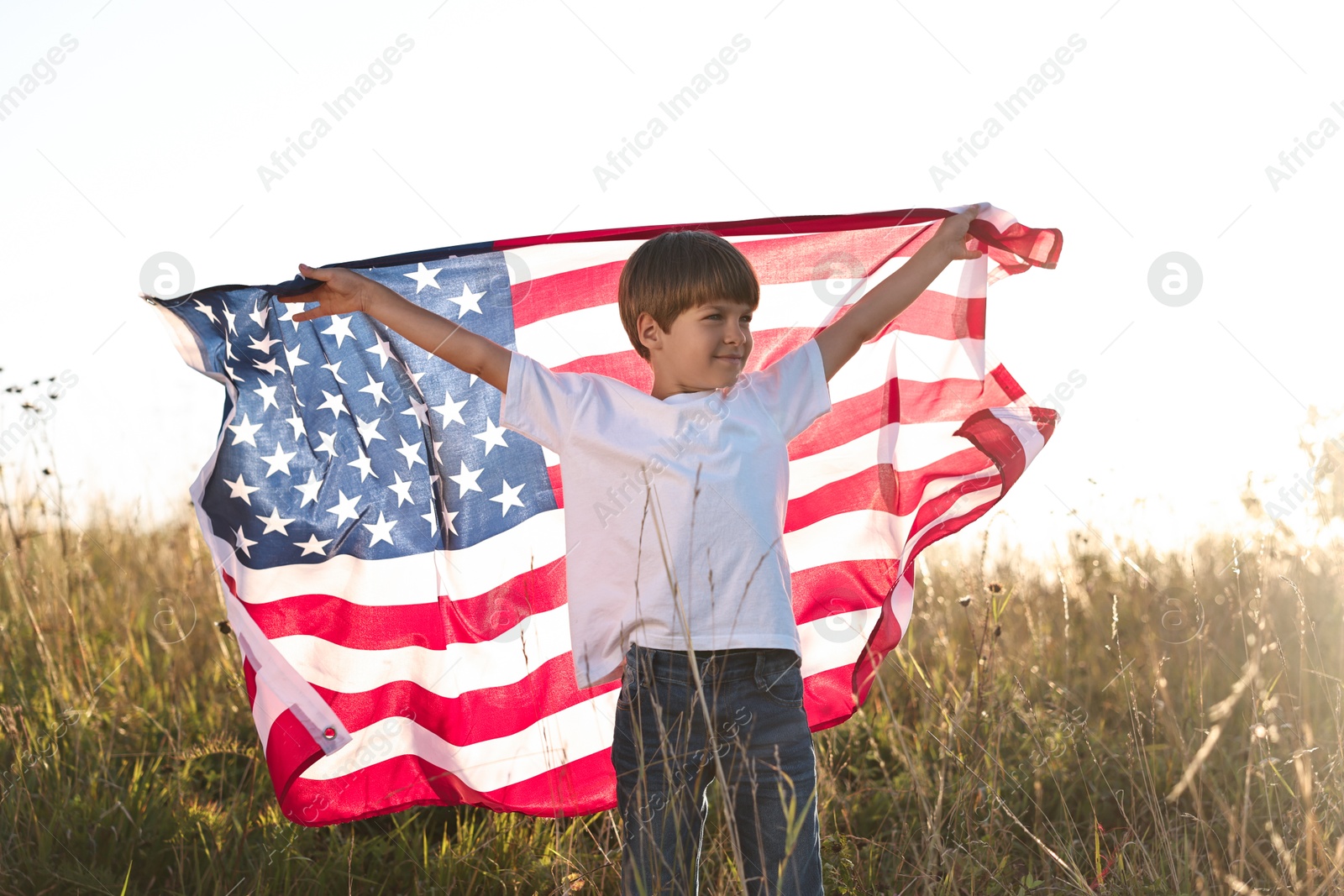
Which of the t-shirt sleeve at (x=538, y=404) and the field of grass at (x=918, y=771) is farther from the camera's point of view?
the field of grass at (x=918, y=771)

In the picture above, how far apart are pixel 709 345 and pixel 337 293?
1112mm

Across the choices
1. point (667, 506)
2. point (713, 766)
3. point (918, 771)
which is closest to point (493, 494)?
point (667, 506)

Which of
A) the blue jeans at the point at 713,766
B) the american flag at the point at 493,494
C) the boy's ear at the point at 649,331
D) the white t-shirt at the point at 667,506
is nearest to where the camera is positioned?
the blue jeans at the point at 713,766

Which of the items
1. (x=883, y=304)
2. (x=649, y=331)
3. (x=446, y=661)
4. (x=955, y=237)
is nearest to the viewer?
(x=649, y=331)

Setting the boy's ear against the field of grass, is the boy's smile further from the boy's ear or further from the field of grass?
the field of grass

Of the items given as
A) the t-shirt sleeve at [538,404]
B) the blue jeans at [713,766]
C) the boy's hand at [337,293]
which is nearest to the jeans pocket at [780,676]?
the blue jeans at [713,766]

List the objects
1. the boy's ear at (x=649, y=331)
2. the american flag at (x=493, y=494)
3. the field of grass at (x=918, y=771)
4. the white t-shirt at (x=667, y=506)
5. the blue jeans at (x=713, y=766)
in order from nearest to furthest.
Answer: the blue jeans at (x=713, y=766) → the white t-shirt at (x=667, y=506) → the boy's ear at (x=649, y=331) → the field of grass at (x=918, y=771) → the american flag at (x=493, y=494)

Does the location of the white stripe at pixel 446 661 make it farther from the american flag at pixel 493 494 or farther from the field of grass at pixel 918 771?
the field of grass at pixel 918 771

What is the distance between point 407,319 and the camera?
2.78 metres

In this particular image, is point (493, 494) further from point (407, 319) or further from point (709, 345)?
point (709, 345)

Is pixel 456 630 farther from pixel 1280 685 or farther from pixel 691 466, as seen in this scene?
pixel 1280 685

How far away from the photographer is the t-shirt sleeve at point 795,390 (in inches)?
110

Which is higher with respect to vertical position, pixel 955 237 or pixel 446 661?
pixel 955 237

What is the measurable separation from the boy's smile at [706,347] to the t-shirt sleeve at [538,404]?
0.86ft
